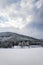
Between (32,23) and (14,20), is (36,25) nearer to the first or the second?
(32,23)

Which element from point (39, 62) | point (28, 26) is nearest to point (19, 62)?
point (39, 62)

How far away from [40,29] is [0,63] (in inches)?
29.5

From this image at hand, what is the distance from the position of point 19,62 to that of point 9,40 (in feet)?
1.13

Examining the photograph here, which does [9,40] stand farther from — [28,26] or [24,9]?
[24,9]

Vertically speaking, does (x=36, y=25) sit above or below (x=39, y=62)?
above

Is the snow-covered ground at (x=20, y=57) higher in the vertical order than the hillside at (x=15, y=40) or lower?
lower

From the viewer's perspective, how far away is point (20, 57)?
6.68 ft

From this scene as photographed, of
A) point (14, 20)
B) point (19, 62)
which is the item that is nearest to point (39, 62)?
point (19, 62)

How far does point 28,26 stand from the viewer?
2.08 m

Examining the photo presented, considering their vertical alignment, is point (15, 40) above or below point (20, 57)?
above

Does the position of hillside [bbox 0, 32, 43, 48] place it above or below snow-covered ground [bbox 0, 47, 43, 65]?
above

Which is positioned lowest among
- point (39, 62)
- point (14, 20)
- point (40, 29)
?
point (39, 62)

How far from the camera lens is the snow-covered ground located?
203 cm

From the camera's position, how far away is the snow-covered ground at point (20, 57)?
2.03 meters
